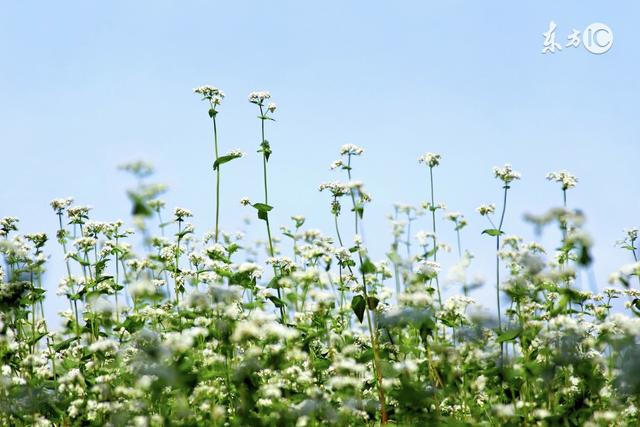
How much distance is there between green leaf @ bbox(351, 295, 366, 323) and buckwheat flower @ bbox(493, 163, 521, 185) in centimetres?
213

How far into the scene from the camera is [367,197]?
27.2ft

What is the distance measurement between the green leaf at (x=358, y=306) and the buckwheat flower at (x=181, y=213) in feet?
9.97

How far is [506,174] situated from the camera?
26.5 feet

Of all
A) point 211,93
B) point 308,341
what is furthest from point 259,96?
point 308,341

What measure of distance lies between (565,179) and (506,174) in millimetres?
583

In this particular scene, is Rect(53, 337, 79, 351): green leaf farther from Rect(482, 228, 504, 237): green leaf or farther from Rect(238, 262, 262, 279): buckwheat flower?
Rect(482, 228, 504, 237): green leaf

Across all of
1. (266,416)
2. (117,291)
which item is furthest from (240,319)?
(117,291)

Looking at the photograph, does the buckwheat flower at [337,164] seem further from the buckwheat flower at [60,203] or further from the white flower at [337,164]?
the buckwheat flower at [60,203]

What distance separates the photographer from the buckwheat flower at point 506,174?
317 inches

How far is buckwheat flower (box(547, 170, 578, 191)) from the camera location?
25.4ft

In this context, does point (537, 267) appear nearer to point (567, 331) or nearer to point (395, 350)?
point (567, 331)

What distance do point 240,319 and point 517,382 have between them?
2476 mm

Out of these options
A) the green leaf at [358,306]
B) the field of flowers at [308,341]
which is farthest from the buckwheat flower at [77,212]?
the green leaf at [358,306]

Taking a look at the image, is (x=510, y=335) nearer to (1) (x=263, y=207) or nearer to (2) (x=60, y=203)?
(1) (x=263, y=207)
